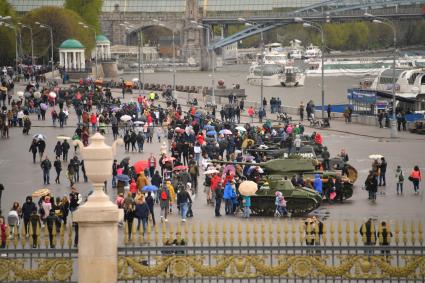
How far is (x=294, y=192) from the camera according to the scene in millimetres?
33281

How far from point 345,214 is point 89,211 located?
550 inches

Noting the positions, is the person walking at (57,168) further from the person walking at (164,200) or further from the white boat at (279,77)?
the white boat at (279,77)

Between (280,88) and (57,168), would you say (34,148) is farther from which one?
(280,88)

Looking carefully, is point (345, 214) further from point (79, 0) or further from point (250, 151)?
point (79, 0)

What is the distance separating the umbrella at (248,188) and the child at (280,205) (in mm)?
543

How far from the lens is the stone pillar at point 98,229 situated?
68.3ft

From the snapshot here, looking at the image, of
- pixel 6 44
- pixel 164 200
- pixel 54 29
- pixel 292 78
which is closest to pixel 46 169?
pixel 164 200

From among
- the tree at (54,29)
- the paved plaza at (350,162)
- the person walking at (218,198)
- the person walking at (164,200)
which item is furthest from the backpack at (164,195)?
the tree at (54,29)

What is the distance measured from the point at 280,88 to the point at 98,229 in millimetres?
99044

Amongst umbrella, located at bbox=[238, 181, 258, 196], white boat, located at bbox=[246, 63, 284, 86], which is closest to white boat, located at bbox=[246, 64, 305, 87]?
white boat, located at bbox=[246, 63, 284, 86]

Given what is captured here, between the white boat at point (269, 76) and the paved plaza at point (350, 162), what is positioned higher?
the paved plaza at point (350, 162)

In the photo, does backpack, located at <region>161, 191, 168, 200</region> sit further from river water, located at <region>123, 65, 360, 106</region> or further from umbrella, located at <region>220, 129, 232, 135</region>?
river water, located at <region>123, 65, 360, 106</region>

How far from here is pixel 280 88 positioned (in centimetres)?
11944

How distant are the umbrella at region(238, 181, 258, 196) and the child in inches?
21.4
